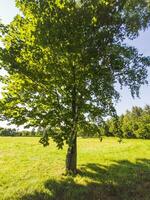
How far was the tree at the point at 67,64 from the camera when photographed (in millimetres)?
17844

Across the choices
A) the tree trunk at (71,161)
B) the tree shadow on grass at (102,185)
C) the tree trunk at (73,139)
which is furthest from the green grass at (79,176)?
the tree trunk at (73,139)

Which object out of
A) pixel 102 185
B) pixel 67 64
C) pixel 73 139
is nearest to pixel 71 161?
pixel 73 139

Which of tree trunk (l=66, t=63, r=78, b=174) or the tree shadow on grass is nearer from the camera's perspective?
the tree shadow on grass

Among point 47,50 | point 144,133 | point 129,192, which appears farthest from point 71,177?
point 144,133

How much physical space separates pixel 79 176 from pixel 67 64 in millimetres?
7437

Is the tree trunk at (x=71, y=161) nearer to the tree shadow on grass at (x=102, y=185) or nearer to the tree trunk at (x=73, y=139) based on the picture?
the tree trunk at (x=73, y=139)

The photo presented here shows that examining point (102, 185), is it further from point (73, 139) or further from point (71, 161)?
point (71, 161)

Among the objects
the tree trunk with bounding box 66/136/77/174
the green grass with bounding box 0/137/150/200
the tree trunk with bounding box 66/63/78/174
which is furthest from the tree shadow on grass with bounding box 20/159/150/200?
the tree trunk with bounding box 66/63/78/174

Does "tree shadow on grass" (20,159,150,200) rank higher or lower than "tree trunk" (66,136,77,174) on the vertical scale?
lower

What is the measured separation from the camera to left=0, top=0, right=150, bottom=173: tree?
17.8 metres

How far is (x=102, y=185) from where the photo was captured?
17.7m

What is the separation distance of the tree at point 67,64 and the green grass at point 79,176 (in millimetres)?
2844

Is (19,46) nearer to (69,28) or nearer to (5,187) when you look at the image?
(69,28)

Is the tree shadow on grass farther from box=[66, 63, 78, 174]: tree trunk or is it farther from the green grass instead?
box=[66, 63, 78, 174]: tree trunk
